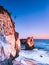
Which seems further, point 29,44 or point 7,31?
point 29,44

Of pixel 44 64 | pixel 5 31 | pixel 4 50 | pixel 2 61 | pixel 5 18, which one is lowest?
pixel 44 64

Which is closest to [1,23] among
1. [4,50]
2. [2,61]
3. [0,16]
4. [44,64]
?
[0,16]

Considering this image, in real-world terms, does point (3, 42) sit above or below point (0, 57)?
above

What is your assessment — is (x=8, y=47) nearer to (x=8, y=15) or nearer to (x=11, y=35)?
(x=11, y=35)

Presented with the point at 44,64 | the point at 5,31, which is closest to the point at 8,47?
the point at 5,31

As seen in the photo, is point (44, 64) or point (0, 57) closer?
point (0, 57)

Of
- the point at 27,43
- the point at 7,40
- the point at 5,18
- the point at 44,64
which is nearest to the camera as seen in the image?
the point at 7,40

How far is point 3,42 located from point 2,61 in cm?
107

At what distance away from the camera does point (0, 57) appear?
768 centimetres

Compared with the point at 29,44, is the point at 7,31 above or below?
below

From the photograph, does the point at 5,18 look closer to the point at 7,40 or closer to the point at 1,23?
the point at 1,23

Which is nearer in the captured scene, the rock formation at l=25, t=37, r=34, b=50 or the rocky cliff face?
the rocky cliff face

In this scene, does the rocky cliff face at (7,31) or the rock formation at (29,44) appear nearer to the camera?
the rocky cliff face at (7,31)

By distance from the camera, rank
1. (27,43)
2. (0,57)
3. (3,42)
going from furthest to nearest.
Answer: (27,43) < (3,42) < (0,57)
